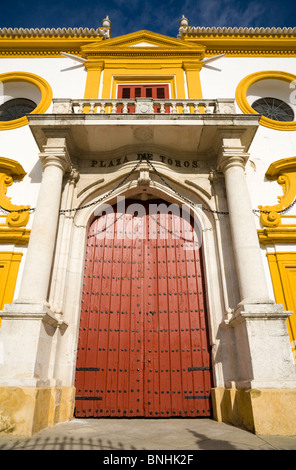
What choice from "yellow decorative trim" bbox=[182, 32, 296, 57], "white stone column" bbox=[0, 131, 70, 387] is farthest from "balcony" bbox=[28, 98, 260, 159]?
"yellow decorative trim" bbox=[182, 32, 296, 57]

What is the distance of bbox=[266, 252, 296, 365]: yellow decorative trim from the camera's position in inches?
234

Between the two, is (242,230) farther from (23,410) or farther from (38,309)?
(23,410)

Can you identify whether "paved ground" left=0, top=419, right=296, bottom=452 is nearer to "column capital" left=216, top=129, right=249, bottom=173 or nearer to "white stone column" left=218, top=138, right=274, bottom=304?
"white stone column" left=218, top=138, right=274, bottom=304

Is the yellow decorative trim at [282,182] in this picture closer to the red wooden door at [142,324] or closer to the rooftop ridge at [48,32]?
the red wooden door at [142,324]

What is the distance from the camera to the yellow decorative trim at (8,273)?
20.0 ft

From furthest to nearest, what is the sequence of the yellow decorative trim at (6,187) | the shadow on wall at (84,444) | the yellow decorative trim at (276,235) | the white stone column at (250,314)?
the yellow decorative trim at (6,187) → the yellow decorative trim at (276,235) → the white stone column at (250,314) → the shadow on wall at (84,444)

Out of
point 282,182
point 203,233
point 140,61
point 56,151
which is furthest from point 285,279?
point 140,61

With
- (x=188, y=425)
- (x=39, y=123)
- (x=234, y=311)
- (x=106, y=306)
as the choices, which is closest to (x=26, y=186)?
(x=39, y=123)

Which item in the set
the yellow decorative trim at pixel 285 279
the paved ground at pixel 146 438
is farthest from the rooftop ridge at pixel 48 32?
the paved ground at pixel 146 438

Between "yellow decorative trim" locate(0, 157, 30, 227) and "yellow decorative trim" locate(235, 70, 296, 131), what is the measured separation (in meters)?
6.08

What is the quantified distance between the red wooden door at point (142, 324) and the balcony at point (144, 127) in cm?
Answer: 157

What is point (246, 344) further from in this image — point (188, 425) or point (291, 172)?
point (291, 172)

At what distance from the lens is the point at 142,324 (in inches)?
238

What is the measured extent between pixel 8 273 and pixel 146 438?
4.20 m
